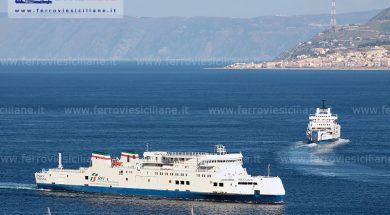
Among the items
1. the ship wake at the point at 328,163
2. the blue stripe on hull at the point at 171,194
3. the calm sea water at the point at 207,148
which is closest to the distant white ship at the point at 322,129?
A: the calm sea water at the point at 207,148

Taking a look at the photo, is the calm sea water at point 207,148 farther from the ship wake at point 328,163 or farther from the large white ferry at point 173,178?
the large white ferry at point 173,178

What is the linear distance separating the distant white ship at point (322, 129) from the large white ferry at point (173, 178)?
44.0 metres

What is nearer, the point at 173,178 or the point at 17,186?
the point at 173,178

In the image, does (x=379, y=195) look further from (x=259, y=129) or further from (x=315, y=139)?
(x=259, y=129)

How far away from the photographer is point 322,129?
461 ft

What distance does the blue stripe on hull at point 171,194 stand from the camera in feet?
299

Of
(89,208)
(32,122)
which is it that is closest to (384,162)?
(89,208)

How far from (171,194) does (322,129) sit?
165 feet

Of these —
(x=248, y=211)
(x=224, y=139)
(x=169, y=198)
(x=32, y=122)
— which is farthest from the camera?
(x=32, y=122)

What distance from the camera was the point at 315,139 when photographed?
13662 cm

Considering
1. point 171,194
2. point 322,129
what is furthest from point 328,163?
point 322,129

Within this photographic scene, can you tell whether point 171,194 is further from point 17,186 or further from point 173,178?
point 17,186

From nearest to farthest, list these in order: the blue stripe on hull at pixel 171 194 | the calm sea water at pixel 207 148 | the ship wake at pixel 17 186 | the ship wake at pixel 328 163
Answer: the calm sea water at pixel 207 148 < the blue stripe on hull at pixel 171 194 < the ship wake at pixel 17 186 < the ship wake at pixel 328 163

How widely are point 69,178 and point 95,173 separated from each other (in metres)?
2.38
